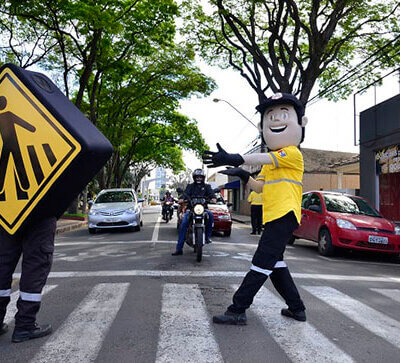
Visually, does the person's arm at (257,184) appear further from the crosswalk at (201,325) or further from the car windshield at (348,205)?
the car windshield at (348,205)

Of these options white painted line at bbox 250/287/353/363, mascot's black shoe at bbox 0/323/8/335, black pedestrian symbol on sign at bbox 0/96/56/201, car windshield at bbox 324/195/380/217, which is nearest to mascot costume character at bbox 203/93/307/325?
white painted line at bbox 250/287/353/363

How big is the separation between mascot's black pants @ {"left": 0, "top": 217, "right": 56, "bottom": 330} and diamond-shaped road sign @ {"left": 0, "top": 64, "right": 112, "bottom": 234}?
0.44 feet

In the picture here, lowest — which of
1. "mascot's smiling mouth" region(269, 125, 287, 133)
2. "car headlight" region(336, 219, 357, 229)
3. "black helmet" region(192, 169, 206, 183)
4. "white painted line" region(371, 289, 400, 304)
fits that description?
"white painted line" region(371, 289, 400, 304)

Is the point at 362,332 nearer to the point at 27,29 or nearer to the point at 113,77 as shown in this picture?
the point at 113,77

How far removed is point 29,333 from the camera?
309cm

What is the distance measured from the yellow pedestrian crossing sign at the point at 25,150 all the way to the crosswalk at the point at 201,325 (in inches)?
39.9

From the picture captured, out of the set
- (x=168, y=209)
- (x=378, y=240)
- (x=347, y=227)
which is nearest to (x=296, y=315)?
(x=347, y=227)

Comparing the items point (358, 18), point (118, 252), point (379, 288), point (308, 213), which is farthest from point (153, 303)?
point (358, 18)

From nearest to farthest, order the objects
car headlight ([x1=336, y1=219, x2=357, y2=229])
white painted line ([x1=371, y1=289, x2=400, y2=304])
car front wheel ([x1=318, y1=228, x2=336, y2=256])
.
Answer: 1. white painted line ([x1=371, y1=289, x2=400, y2=304])
2. car headlight ([x1=336, y1=219, x2=357, y2=229])
3. car front wheel ([x1=318, y1=228, x2=336, y2=256])

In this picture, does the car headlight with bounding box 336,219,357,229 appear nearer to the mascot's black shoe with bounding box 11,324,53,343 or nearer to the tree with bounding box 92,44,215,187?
the mascot's black shoe with bounding box 11,324,53,343

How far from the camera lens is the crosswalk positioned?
2.87 metres

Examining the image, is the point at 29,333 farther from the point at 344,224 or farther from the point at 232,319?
the point at 344,224

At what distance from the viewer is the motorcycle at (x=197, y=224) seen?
6.89 meters

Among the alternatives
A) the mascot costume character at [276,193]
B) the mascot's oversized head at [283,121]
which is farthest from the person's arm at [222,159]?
the mascot's oversized head at [283,121]
